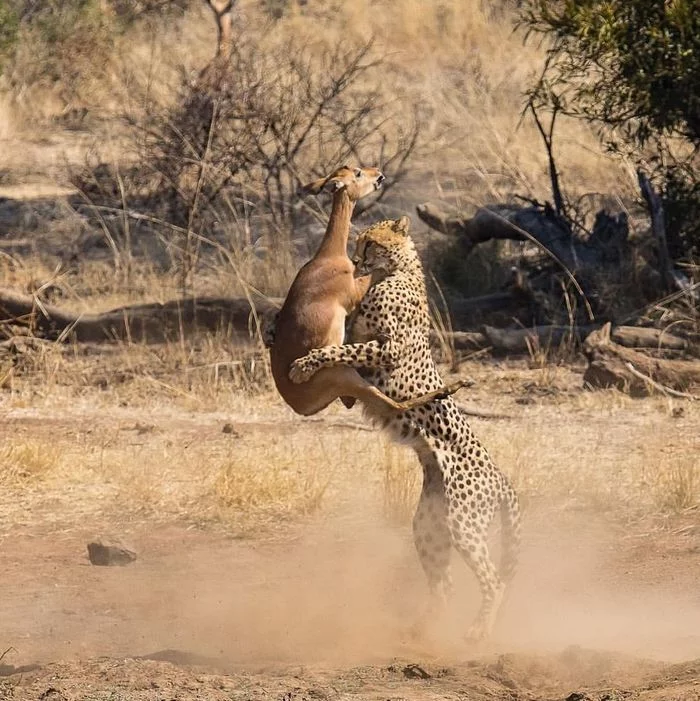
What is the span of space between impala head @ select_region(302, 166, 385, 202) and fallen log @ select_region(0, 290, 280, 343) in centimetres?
497

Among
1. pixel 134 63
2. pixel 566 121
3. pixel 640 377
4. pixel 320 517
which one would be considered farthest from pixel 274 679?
pixel 134 63

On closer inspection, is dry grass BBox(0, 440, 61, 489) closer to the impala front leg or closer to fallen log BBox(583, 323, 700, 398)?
the impala front leg

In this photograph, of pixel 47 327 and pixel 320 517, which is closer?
pixel 320 517

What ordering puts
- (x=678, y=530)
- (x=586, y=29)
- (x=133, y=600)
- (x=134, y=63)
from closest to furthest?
(x=133, y=600) < (x=678, y=530) < (x=586, y=29) < (x=134, y=63)

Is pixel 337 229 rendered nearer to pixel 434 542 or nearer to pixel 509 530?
pixel 434 542

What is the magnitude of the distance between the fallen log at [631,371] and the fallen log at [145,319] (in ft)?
7.50

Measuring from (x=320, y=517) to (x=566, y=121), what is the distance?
10719 mm

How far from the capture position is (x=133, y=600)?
6.14 meters

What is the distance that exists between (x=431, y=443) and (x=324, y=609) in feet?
3.54

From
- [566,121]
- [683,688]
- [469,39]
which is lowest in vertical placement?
[683,688]

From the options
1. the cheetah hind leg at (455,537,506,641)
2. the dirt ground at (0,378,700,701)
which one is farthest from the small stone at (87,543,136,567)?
the cheetah hind leg at (455,537,506,641)

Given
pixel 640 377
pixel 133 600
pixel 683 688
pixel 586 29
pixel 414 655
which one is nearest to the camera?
pixel 683 688

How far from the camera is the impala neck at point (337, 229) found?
16.5 ft

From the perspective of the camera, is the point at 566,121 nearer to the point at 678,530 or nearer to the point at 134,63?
the point at 134,63
